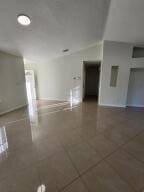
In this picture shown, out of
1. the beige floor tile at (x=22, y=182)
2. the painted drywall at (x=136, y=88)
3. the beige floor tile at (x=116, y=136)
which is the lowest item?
the beige floor tile at (x=22, y=182)

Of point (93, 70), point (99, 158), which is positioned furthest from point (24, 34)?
point (93, 70)

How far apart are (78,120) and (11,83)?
3100 millimetres

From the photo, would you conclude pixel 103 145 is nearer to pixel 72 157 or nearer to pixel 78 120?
pixel 72 157

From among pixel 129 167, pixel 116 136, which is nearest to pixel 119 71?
pixel 116 136

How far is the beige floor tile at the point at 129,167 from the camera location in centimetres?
127

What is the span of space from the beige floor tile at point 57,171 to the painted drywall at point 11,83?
3.14 meters

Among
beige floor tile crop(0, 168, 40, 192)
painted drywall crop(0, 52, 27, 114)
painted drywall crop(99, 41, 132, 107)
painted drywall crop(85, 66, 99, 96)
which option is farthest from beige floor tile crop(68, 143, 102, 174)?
painted drywall crop(85, 66, 99, 96)

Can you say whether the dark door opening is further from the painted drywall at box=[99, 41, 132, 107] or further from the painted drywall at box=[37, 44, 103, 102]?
the painted drywall at box=[99, 41, 132, 107]

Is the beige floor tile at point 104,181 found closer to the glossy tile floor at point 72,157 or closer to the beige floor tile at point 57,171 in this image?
the glossy tile floor at point 72,157

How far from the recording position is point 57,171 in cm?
141

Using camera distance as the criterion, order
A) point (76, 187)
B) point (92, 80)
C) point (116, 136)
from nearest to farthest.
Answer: point (76, 187) → point (116, 136) → point (92, 80)

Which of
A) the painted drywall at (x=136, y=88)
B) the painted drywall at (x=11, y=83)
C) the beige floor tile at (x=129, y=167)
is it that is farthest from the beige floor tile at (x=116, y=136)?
the painted drywall at (x=11, y=83)

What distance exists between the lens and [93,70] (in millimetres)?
7199

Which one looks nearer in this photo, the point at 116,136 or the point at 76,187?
the point at 76,187
